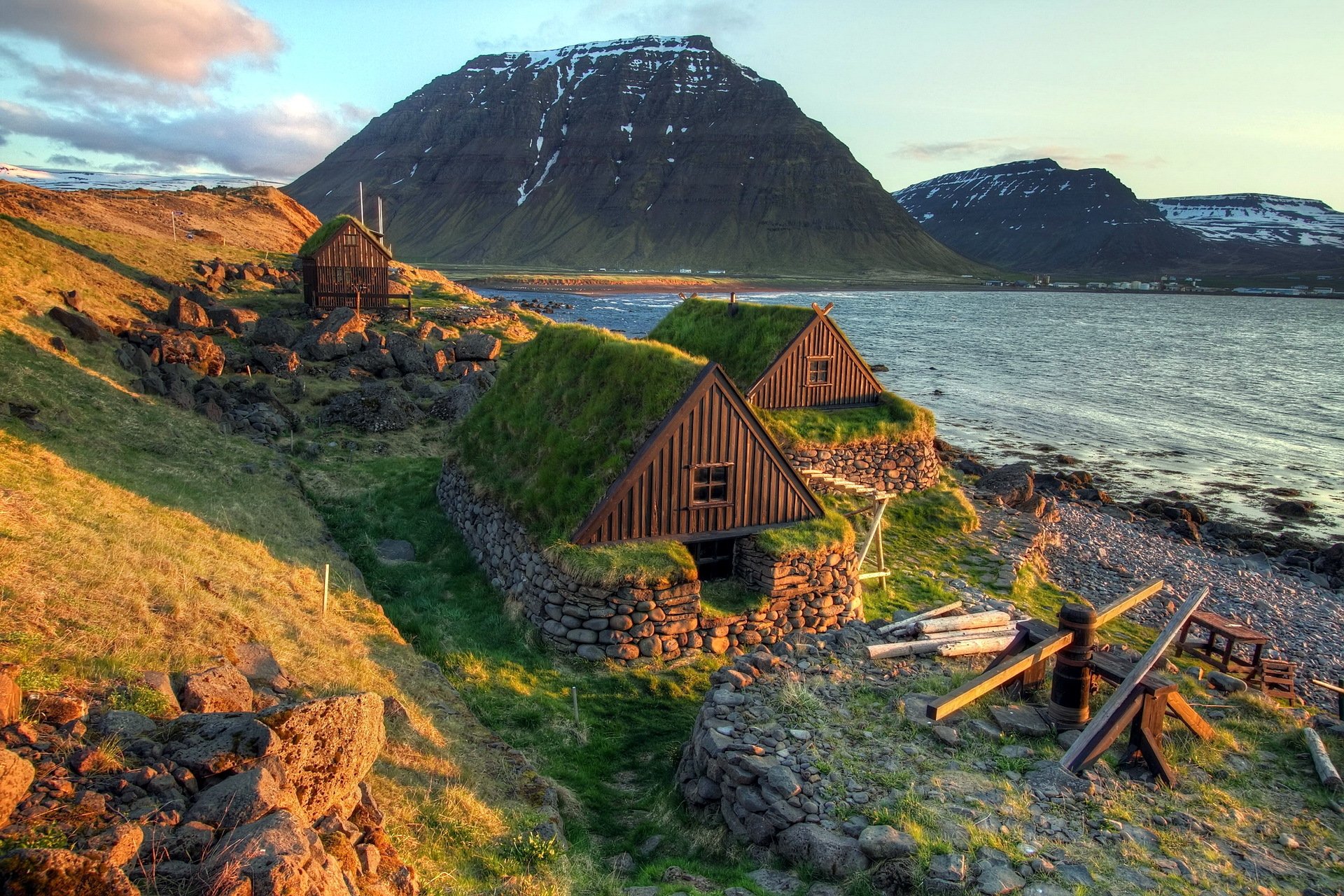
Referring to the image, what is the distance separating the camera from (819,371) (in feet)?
107

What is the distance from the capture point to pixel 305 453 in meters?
27.2

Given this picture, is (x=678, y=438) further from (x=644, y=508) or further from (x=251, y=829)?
(x=251, y=829)

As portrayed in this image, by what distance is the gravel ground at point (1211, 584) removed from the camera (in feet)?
81.7

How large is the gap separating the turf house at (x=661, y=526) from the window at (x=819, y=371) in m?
14.3

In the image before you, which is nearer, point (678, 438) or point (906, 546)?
point (678, 438)

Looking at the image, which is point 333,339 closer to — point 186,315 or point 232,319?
point 232,319

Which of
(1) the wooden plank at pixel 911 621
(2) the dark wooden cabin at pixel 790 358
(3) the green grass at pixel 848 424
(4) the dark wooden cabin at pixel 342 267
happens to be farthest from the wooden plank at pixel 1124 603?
(4) the dark wooden cabin at pixel 342 267

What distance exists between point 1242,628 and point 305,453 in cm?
2875

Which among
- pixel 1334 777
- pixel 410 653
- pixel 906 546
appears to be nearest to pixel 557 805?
pixel 410 653

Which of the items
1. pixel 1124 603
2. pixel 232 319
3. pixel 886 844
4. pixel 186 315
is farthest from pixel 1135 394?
pixel 886 844

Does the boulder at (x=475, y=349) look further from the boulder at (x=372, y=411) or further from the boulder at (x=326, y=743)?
the boulder at (x=326, y=743)

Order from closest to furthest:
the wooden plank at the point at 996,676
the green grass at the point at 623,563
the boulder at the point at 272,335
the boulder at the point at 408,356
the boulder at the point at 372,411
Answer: the wooden plank at the point at 996,676, the green grass at the point at 623,563, the boulder at the point at 372,411, the boulder at the point at 272,335, the boulder at the point at 408,356

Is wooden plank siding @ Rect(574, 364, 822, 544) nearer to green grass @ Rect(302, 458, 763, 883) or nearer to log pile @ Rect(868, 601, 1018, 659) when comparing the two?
green grass @ Rect(302, 458, 763, 883)

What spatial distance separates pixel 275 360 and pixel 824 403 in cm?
2391
